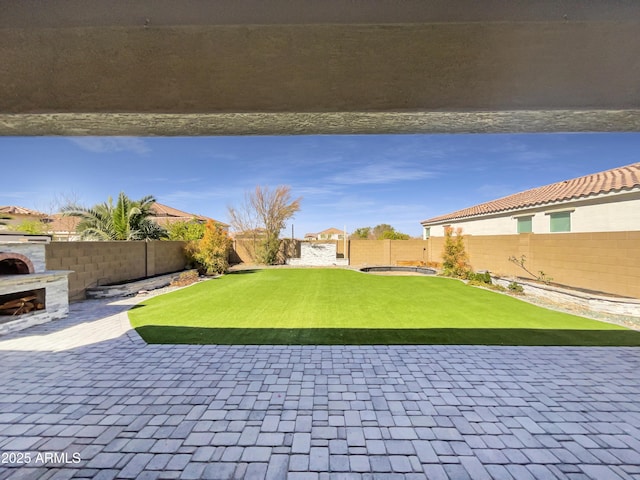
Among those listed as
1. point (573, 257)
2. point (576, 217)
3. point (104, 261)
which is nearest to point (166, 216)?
point (104, 261)

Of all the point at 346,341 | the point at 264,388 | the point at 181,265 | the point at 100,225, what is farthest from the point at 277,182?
the point at 264,388

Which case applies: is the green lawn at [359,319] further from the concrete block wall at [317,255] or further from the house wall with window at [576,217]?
the concrete block wall at [317,255]

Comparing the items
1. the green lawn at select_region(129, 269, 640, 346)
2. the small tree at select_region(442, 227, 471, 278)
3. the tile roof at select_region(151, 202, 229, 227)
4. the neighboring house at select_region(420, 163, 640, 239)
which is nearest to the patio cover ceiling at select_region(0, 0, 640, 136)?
the green lawn at select_region(129, 269, 640, 346)

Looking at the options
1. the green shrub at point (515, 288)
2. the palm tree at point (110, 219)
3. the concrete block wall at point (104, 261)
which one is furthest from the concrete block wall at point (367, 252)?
the palm tree at point (110, 219)

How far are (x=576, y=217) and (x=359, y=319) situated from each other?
9.63 m

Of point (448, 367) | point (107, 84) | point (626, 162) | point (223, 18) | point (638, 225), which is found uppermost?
point (626, 162)

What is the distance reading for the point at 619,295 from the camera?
718cm

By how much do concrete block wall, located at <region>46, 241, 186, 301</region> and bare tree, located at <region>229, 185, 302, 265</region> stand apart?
693 centimetres

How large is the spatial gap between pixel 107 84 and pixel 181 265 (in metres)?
14.0

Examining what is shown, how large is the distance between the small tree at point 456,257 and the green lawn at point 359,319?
317 centimetres

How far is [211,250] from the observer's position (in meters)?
14.3

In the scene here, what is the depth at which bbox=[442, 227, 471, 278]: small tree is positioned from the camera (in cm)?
1314

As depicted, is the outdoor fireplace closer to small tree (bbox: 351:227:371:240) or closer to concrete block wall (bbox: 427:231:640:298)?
concrete block wall (bbox: 427:231:640:298)

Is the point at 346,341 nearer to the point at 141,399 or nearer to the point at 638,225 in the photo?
the point at 141,399
